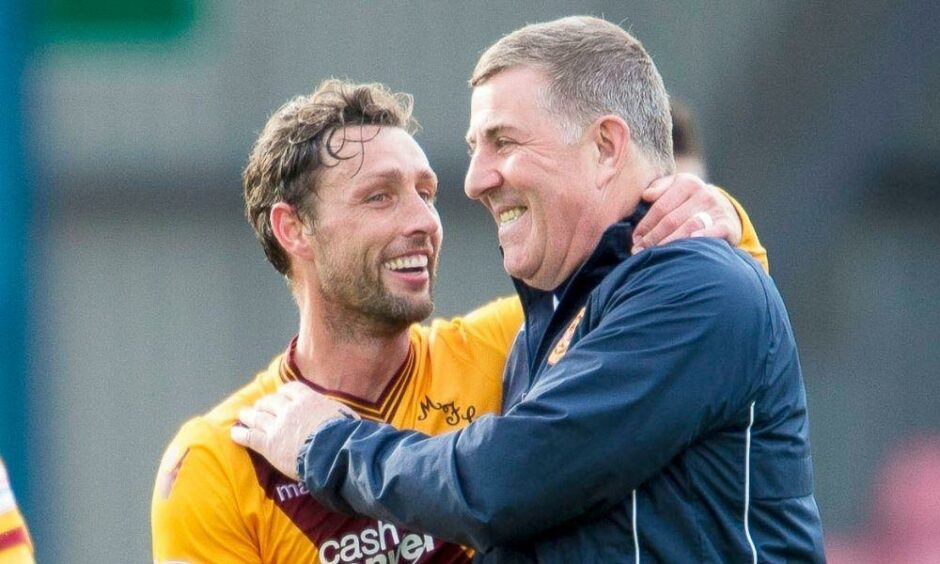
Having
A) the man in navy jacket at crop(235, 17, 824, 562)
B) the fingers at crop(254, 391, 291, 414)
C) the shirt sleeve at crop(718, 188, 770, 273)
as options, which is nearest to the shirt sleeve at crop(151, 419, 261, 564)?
the fingers at crop(254, 391, 291, 414)

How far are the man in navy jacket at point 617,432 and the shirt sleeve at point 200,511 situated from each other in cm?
29

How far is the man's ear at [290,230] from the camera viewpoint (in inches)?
136

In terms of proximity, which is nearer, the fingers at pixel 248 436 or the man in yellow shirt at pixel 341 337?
the fingers at pixel 248 436

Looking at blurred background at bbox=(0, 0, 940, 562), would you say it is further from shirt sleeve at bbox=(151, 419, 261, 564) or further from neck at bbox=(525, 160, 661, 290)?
neck at bbox=(525, 160, 661, 290)

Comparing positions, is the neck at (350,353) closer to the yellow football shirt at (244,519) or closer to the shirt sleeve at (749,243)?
the yellow football shirt at (244,519)

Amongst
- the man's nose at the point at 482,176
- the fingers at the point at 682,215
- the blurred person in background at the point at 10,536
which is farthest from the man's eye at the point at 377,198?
the blurred person in background at the point at 10,536

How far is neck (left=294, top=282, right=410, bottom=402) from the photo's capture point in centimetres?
329

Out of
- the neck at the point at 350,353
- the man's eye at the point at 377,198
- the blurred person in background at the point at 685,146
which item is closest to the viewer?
the neck at the point at 350,353

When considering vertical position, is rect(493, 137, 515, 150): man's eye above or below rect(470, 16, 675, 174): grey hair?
below

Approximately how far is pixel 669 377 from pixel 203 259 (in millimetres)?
5710

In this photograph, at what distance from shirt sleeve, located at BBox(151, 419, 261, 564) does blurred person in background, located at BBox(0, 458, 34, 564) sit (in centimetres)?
38

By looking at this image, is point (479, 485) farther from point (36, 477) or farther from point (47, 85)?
point (47, 85)

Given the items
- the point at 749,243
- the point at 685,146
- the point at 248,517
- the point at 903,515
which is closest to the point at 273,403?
the point at 248,517

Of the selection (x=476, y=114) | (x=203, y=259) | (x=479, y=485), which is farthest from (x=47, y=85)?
(x=479, y=485)
